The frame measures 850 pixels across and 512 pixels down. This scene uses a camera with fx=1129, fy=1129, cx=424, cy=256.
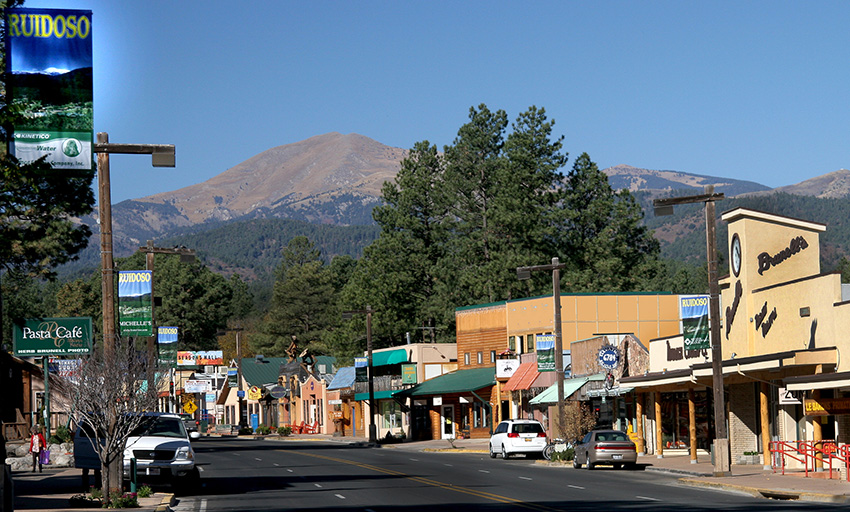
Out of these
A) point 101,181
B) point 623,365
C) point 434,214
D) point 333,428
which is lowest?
point 333,428

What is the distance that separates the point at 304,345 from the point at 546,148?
56238 mm

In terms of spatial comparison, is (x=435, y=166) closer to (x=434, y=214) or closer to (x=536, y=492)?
(x=434, y=214)

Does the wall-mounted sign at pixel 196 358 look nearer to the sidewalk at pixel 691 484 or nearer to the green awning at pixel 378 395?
the green awning at pixel 378 395

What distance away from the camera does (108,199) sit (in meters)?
24.5

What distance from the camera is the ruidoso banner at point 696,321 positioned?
34375 mm

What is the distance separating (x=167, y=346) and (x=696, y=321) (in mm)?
30050

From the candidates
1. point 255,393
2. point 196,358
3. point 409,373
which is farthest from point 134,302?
point 196,358

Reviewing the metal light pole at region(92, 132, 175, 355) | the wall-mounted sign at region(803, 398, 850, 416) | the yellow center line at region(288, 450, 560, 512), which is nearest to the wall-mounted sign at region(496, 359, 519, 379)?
the yellow center line at region(288, 450, 560, 512)

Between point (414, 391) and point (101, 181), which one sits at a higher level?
point (101, 181)

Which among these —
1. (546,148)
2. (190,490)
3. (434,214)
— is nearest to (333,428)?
(434,214)

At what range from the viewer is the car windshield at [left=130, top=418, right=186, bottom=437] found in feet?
95.1

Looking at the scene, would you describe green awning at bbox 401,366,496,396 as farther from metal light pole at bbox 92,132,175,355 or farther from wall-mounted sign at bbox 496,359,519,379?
metal light pole at bbox 92,132,175,355

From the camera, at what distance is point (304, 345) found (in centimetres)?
13425

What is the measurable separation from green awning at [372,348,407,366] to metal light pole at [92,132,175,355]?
52370 mm
